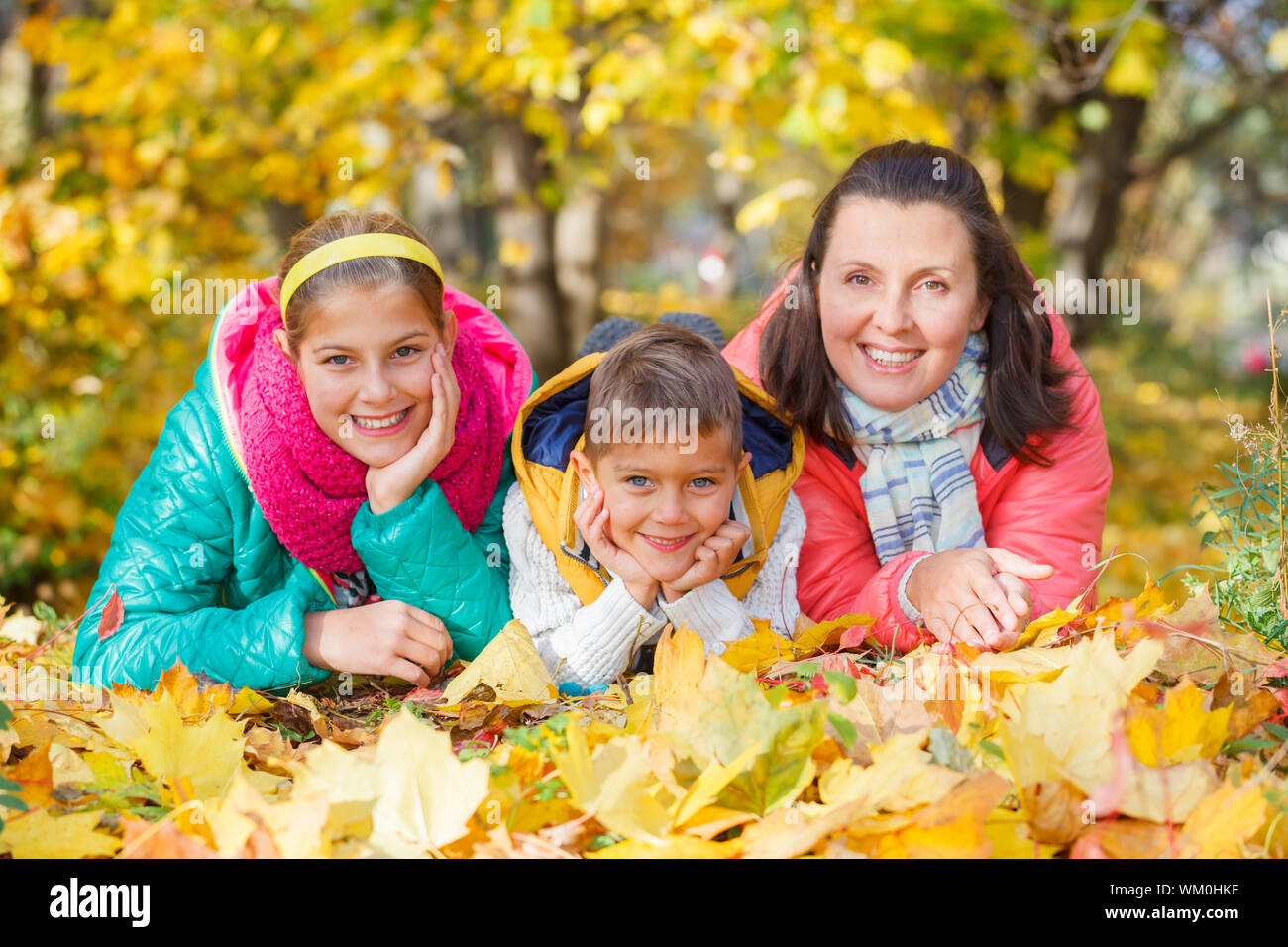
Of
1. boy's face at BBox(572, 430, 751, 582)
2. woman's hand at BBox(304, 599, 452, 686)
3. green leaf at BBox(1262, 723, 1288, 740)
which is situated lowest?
green leaf at BBox(1262, 723, 1288, 740)

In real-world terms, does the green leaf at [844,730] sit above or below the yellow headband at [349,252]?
below

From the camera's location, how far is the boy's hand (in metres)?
2.24

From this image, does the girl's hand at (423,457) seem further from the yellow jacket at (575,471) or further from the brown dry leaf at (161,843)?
the brown dry leaf at (161,843)

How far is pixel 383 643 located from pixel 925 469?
4.22 feet

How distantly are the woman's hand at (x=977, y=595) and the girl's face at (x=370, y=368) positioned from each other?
43.1 inches

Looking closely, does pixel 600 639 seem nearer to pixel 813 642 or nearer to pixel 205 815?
pixel 813 642

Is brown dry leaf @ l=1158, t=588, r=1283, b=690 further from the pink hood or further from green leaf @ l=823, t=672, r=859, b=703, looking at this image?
the pink hood

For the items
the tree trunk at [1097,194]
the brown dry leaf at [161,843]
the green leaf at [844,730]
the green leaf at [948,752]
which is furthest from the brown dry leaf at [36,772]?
the tree trunk at [1097,194]

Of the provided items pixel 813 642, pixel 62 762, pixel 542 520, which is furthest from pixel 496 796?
pixel 542 520

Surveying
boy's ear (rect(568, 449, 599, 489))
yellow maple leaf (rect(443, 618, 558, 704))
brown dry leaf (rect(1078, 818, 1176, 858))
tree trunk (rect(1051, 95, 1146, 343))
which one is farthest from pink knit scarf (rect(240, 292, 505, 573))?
tree trunk (rect(1051, 95, 1146, 343))

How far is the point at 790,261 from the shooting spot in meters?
2.95

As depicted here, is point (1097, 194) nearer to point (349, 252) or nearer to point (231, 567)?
point (349, 252)

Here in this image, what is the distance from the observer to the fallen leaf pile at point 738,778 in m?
1.19
